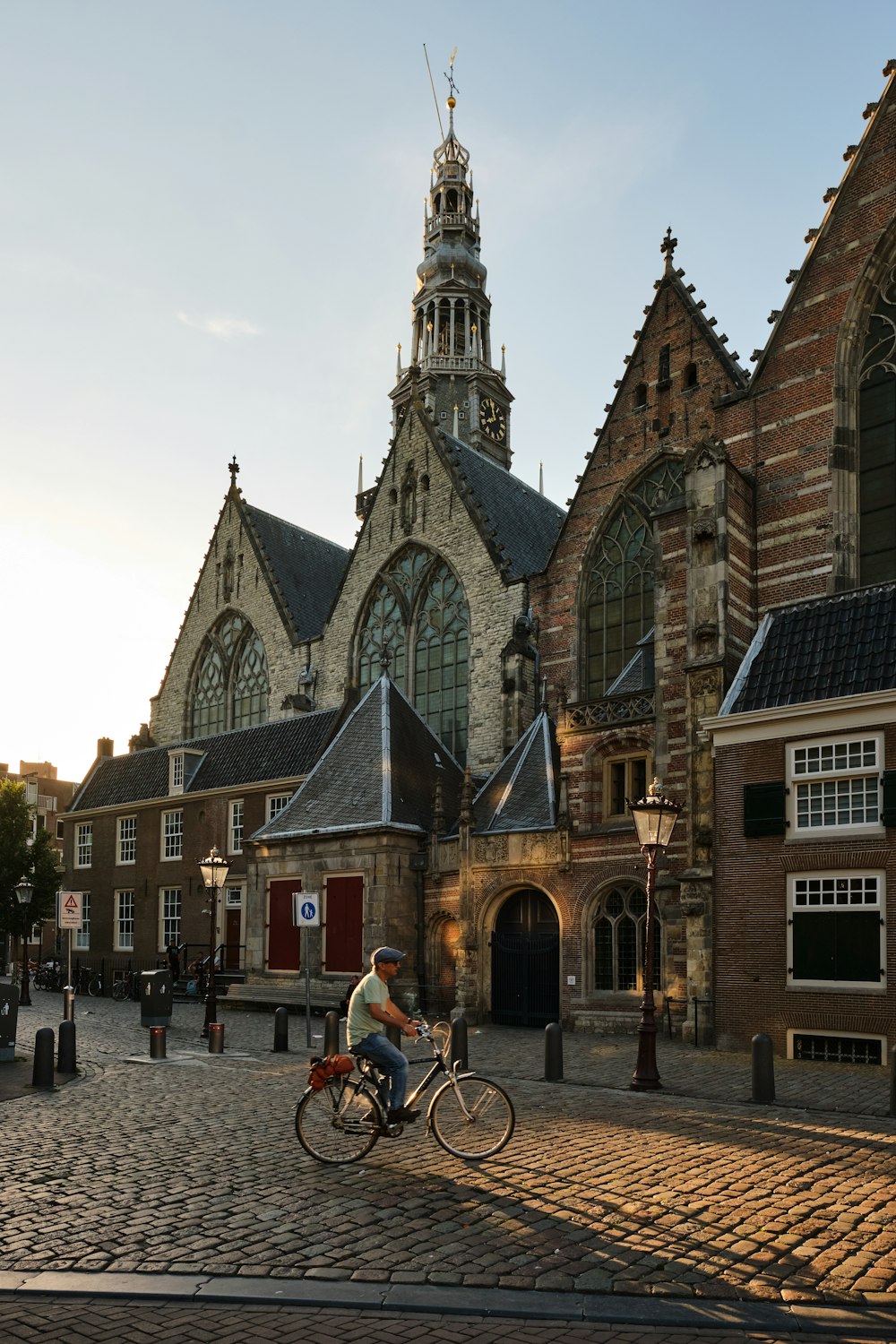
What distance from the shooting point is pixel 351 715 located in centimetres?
3272

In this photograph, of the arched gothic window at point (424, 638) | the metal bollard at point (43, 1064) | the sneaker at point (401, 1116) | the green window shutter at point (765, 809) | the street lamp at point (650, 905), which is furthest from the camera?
the arched gothic window at point (424, 638)

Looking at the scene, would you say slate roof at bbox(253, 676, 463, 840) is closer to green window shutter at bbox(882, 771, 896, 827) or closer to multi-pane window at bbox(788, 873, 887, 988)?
multi-pane window at bbox(788, 873, 887, 988)

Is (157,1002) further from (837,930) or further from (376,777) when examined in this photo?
(837,930)

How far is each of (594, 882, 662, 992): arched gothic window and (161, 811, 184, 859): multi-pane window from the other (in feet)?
60.4

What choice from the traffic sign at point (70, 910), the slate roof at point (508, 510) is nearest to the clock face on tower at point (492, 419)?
the slate roof at point (508, 510)

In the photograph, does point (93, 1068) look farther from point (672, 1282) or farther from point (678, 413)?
point (678, 413)

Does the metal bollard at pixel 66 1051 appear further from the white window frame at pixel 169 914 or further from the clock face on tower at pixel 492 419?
the clock face on tower at pixel 492 419

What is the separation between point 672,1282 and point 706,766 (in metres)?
15.8

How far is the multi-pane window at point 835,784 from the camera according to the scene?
1845 centimetres

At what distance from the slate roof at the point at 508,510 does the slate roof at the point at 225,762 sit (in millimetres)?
7763

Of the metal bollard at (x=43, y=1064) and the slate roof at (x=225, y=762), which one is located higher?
the slate roof at (x=225, y=762)

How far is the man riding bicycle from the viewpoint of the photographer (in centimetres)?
984

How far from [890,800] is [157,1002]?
50.3 feet

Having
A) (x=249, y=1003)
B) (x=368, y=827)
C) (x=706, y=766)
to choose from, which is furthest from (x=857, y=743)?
(x=249, y=1003)
